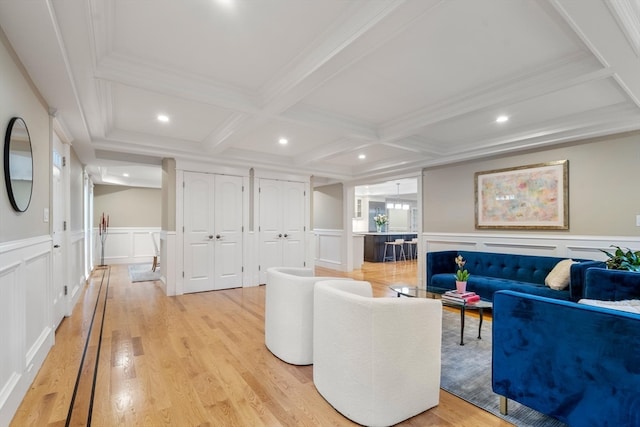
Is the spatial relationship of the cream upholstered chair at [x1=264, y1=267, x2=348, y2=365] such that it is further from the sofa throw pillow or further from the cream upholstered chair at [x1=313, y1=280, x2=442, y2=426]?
the sofa throw pillow

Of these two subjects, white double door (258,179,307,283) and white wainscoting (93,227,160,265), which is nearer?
white double door (258,179,307,283)

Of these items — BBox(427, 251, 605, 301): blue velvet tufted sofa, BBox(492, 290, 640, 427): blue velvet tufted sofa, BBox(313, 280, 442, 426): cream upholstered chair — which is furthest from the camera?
BBox(427, 251, 605, 301): blue velvet tufted sofa

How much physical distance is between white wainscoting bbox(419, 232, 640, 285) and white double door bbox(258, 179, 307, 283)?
2.53m

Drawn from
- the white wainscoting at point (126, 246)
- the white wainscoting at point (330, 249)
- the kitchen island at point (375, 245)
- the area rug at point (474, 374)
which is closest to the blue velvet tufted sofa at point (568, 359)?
the area rug at point (474, 374)

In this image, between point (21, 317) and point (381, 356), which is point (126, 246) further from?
point (381, 356)

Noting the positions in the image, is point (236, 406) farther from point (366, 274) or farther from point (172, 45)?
point (366, 274)

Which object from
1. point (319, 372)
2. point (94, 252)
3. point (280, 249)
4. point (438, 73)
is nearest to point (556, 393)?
point (319, 372)

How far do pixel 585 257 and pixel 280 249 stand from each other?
4.66m

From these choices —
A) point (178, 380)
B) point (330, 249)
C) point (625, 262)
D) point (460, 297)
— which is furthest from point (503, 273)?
point (330, 249)

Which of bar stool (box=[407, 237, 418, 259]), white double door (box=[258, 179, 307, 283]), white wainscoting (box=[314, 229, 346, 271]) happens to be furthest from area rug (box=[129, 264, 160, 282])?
bar stool (box=[407, 237, 418, 259])

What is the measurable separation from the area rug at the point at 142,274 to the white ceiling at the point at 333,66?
2833mm

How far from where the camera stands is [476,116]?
11.5ft

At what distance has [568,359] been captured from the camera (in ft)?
4.93

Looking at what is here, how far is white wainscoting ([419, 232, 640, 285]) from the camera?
3570mm
